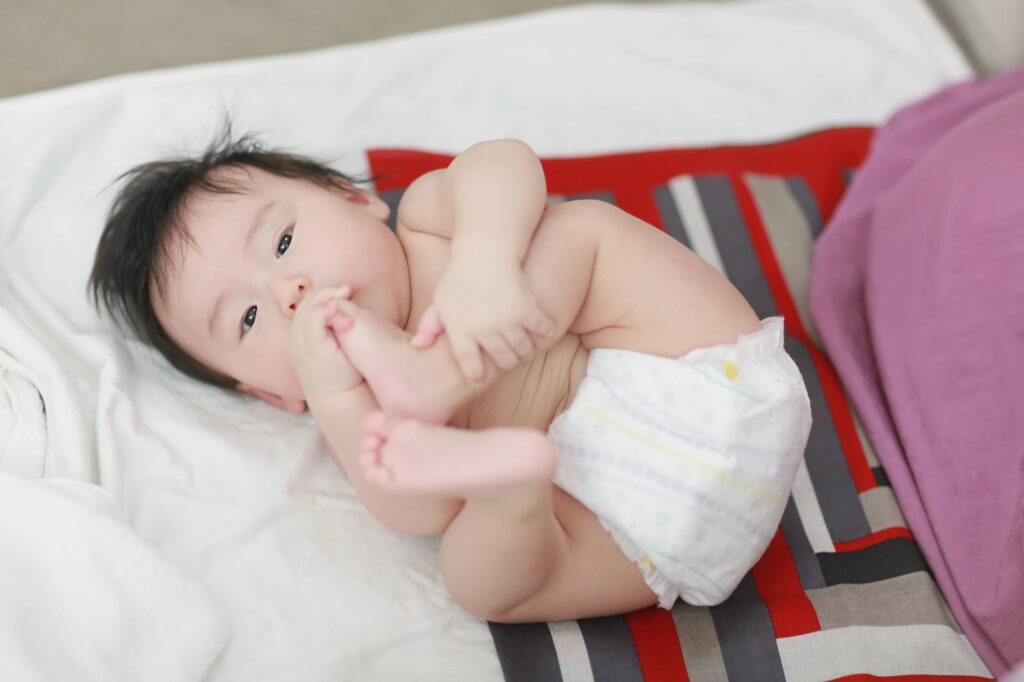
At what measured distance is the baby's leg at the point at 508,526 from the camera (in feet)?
2.69

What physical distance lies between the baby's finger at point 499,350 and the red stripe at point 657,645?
0.34 metres

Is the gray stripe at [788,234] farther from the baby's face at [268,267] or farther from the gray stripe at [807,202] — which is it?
the baby's face at [268,267]

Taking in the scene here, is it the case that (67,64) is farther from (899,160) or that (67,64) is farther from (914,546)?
(914,546)

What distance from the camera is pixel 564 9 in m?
1.67

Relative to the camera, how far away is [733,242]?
1.38 metres

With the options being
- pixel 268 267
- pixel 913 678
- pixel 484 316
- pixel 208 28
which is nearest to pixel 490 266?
pixel 484 316

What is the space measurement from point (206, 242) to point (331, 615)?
0.42 meters

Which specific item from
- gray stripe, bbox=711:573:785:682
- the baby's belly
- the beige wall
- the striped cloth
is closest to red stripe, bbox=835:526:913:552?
the striped cloth

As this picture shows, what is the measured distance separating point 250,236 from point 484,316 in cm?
34

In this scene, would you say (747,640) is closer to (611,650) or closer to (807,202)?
(611,650)

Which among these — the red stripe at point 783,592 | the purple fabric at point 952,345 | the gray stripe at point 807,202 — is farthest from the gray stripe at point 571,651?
the gray stripe at point 807,202

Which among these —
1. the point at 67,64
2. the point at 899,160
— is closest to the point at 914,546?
the point at 899,160

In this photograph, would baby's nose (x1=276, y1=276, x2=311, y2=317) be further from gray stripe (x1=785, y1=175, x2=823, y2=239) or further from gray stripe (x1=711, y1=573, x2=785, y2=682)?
gray stripe (x1=785, y1=175, x2=823, y2=239)

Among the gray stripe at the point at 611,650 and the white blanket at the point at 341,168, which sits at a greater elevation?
the white blanket at the point at 341,168
